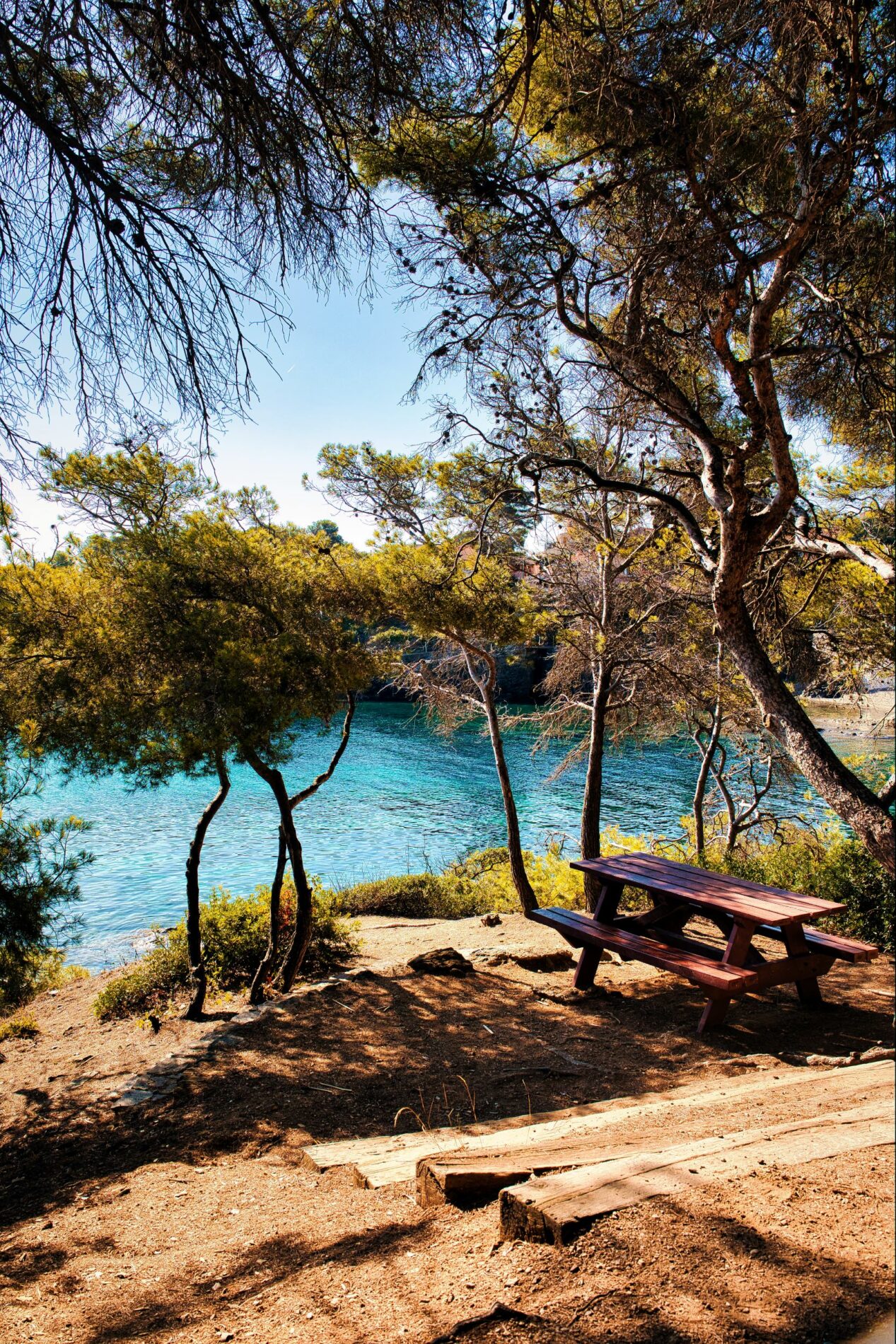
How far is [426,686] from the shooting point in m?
10.7

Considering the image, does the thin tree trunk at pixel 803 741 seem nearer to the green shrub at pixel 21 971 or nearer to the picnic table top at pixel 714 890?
the picnic table top at pixel 714 890

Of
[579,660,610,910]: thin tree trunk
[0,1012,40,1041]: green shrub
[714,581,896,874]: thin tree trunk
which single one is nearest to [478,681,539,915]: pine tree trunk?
[579,660,610,910]: thin tree trunk

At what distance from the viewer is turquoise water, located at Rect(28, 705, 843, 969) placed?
44.4 feet

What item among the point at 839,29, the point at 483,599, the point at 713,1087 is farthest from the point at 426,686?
the point at 839,29

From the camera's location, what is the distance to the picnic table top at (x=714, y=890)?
14.2ft

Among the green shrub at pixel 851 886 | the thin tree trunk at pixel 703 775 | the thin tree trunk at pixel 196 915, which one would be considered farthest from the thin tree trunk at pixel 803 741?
the thin tree trunk at pixel 703 775

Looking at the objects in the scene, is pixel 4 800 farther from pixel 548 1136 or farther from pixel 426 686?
pixel 426 686

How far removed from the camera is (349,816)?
18078 mm

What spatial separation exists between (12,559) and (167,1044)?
12.0ft

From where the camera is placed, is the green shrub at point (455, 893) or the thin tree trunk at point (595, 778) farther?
the green shrub at point (455, 893)

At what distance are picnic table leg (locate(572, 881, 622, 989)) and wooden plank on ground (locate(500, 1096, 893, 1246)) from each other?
3353 mm

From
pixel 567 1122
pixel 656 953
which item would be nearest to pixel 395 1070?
pixel 656 953

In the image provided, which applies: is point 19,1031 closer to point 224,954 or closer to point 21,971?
point 224,954

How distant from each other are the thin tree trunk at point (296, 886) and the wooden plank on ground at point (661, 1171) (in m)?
4.53
